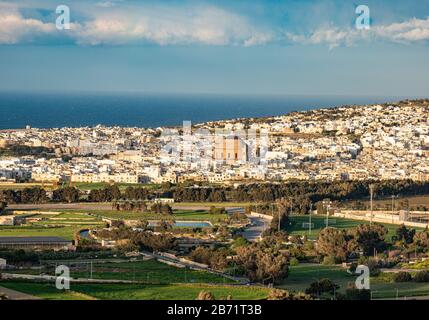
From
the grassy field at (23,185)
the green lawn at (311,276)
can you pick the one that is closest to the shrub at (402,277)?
the green lawn at (311,276)

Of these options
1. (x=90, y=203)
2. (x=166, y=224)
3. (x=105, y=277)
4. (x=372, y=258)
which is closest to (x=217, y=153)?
(x=90, y=203)

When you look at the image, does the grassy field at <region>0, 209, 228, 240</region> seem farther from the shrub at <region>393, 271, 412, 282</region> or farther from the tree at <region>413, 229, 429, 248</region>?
the shrub at <region>393, 271, 412, 282</region>

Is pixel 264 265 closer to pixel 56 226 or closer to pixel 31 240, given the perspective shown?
pixel 31 240

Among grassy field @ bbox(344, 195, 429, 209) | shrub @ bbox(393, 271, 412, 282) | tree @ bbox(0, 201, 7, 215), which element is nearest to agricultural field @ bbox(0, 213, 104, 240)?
tree @ bbox(0, 201, 7, 215)

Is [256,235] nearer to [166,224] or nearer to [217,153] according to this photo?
[166,224]

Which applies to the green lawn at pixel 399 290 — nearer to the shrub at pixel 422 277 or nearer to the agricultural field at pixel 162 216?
the shrub at pixel 422 277

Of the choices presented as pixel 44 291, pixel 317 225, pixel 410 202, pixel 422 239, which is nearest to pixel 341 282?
pixel 44 291
